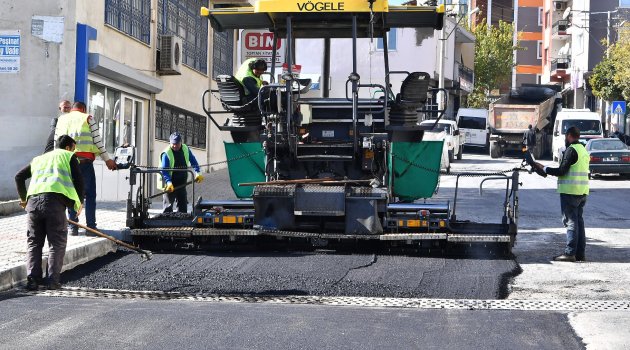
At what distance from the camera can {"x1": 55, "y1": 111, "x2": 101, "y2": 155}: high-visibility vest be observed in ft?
42.3

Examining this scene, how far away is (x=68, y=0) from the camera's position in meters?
17.5

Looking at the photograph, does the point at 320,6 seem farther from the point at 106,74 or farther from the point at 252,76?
the point at 106,74

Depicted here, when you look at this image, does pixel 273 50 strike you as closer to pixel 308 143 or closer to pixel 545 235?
pixel 308 143

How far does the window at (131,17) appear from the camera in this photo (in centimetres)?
1977

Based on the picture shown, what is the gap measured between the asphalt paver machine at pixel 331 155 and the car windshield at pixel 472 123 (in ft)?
130

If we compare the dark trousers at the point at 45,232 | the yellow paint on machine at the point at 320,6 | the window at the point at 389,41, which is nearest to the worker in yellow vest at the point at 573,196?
the window at the point at 389,41

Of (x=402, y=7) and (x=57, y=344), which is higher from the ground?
(x=402, y=7)

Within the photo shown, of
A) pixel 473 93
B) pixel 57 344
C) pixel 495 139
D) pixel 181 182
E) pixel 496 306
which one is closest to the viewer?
pixel 57 344

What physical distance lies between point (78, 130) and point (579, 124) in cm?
3290

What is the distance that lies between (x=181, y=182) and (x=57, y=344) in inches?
322

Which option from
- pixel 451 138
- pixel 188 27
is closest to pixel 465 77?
pixel 451 138

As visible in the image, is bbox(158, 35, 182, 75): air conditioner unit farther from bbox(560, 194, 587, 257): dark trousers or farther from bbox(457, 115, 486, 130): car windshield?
bbox(457, 115, 486, 130): car windshield

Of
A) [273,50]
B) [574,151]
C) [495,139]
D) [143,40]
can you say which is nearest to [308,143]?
[273,50]

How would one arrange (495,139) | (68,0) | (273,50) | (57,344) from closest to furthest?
1. (57,344)
2. (273,50)
3. (68,0)
4. (495,139)
